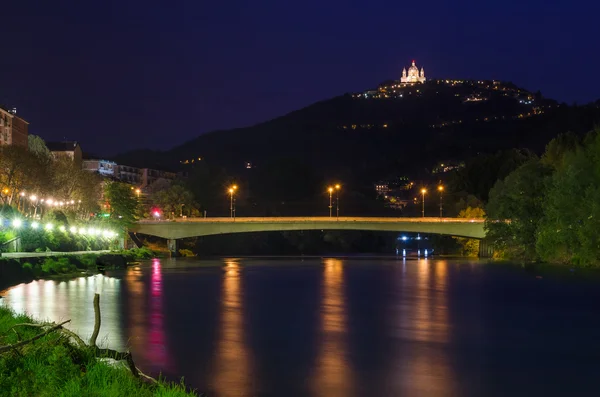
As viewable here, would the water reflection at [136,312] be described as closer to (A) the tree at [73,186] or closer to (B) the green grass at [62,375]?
(B) the green grass at [62,375]

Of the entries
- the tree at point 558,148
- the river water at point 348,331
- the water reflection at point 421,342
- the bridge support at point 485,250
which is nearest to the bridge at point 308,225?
the bridge support at point 485,250

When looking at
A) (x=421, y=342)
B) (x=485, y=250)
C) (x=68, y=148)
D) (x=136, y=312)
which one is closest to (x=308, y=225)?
(x=485, y=250)

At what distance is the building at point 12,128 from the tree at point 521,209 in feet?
285

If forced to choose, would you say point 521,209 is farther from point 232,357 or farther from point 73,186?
point 232,357

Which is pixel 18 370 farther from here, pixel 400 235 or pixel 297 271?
pixel 400 235

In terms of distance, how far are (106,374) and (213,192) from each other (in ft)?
483

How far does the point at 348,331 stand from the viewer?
36469 mm

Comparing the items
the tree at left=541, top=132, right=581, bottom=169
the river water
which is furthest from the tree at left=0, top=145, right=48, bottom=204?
the tree at left=541, top=132, right=581, bottom=169

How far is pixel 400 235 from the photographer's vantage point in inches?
7131

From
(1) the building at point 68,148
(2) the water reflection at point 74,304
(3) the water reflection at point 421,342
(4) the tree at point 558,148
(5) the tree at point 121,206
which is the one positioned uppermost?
(1) the building at point 68,148

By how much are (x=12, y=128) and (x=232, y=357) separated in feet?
451

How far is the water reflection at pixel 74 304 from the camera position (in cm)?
3412

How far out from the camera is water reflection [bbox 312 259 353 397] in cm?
2344

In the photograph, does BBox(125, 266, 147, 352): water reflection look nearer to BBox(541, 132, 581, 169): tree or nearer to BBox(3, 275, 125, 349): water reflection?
BBox(3, 275, 125, 349): water reflection
